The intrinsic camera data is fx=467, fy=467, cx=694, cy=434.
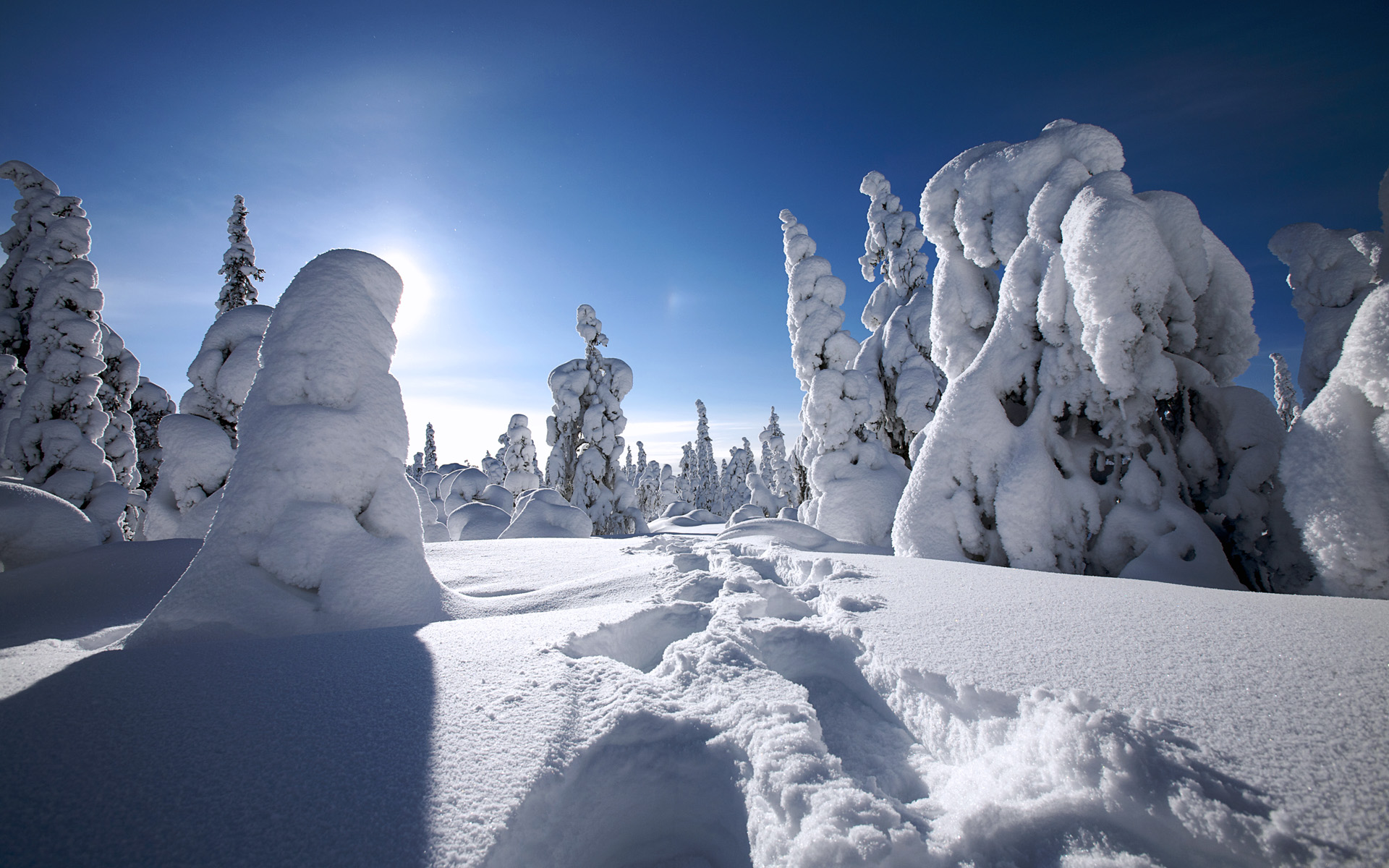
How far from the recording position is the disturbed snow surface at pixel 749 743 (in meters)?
1.23

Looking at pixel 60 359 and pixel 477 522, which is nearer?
pixel 60 359

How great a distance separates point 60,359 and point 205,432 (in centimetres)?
638

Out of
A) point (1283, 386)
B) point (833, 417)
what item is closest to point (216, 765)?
point (833, 417)

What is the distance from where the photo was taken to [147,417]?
64.5ft

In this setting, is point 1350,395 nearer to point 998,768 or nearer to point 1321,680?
point 1321,680

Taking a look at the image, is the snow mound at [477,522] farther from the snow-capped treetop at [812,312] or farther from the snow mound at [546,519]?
the snow-capped treetop at [812,312]

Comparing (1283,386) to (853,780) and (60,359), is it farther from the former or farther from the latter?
(60,359)

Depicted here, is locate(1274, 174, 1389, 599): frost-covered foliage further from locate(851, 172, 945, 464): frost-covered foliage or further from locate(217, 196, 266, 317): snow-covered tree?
locate(217, 196, 266, 317): snow-covered tree

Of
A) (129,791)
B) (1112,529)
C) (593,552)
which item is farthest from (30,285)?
(1112,529)

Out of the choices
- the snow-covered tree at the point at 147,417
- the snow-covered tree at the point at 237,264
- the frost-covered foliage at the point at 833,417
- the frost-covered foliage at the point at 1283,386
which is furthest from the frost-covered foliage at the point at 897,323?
the frost-covered foliage at the point at 1283,386

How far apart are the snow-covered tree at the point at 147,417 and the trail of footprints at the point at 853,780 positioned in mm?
27093

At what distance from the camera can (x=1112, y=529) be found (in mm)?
4953

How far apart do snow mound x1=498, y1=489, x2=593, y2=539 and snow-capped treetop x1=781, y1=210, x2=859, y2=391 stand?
7363mm

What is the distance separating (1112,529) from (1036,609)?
3408mm
